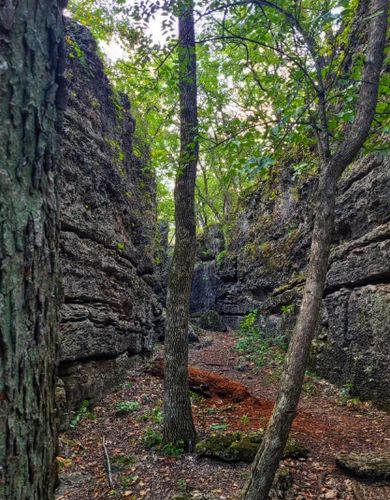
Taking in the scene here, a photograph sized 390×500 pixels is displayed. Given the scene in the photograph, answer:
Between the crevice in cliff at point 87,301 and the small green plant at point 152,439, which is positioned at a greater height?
the crevice in cliff at point 87,301

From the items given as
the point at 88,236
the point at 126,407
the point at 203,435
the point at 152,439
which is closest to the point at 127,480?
the point at 152,439

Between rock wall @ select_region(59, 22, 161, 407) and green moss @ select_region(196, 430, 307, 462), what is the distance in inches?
112

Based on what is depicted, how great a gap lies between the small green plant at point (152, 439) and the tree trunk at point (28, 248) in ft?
13.2

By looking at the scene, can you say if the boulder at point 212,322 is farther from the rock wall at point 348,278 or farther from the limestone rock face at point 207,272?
the rock wall at point 348,278

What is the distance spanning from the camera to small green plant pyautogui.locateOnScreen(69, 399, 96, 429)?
580cm

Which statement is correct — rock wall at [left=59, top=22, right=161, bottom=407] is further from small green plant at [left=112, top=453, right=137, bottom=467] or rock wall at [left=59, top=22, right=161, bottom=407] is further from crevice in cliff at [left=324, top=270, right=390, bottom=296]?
crevice in cliff at [left=324, top=270, right=390, bottom=296]

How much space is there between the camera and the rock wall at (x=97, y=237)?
21.5 feet

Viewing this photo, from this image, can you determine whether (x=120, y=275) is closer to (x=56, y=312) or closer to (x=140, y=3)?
(x=140, y=3)

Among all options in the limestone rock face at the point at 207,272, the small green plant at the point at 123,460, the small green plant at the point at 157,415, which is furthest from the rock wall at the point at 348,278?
the limestone rock face at the point at 207,272

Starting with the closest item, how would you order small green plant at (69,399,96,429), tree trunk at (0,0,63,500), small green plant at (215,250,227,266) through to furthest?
tree trunk at (0,0,63,500) → small green plant at (69,399,96,429) → small green plant at (215,250,227,266)

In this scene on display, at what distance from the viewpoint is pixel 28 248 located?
4.46 feet

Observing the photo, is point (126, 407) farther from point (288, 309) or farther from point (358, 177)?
point (358, 177)

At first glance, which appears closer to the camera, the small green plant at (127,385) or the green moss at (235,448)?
the green moss at (235,448)

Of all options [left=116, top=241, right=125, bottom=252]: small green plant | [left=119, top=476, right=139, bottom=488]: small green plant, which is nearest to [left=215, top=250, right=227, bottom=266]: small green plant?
[left=116, top=241, right=125, bottom=252]: small green plant
